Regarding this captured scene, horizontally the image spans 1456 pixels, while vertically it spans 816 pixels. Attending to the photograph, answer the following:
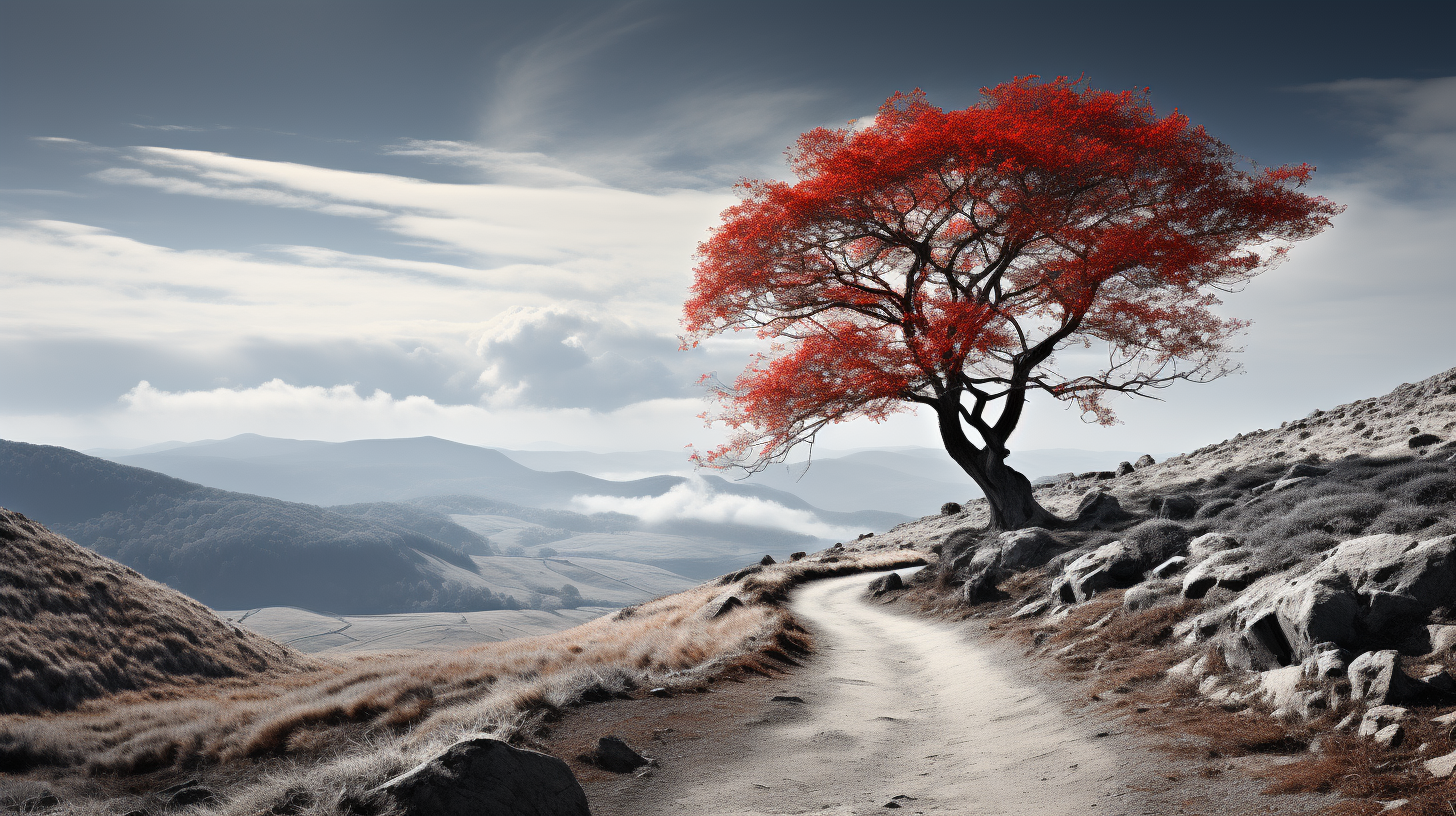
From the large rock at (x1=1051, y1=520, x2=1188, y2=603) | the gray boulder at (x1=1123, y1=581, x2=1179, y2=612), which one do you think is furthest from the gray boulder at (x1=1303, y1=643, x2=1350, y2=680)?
the large rock at (x1=1051, y1=520, x2=1188, y2=603)

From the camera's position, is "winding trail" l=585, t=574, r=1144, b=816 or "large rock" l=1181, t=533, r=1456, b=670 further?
"large rock" l=1181, t=533, r=1456, b=670

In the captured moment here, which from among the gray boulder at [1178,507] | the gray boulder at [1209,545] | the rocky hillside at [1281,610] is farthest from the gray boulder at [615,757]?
the gray boulder at [1178,507]

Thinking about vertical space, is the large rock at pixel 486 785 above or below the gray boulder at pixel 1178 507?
below

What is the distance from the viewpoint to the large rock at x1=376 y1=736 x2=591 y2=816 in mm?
6750

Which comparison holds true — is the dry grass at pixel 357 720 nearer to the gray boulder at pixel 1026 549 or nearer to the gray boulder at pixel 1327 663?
the gray boulder at pixel 1026 549

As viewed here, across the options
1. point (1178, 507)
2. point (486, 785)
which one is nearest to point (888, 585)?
point (1178, 507)

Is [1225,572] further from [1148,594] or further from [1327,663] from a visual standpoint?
[1327,663]

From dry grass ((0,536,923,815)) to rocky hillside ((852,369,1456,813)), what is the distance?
5.92 meters

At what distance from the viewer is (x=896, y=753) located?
9.70 metres

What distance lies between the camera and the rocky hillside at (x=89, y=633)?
2262 cm

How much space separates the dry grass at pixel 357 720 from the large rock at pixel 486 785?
41.7 inches

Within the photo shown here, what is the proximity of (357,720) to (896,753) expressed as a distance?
9.44m

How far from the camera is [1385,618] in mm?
8445

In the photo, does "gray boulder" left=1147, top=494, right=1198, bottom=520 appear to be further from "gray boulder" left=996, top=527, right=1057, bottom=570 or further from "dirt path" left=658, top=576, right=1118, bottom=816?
"dirt path" left=658, top=576, right=1118, bottom=816
